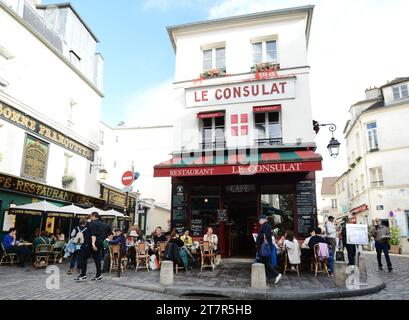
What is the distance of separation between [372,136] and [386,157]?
205 centimetres

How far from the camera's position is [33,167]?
12734 millimetres

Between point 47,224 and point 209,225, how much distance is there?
716cm

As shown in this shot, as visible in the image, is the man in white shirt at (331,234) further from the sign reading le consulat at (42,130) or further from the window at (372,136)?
the window at (372,136)

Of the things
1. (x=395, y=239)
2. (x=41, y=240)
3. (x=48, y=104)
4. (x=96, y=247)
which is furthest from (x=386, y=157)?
(x=41, y=240)

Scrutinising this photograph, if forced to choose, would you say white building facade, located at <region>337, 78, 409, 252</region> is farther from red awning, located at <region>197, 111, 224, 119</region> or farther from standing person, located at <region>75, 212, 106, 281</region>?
standing person, located at <region>75, 212, 106, 281</region>

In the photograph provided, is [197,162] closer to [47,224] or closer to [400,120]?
[47,224]

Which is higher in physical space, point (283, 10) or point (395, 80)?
point (395, 80)

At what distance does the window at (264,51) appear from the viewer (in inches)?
508

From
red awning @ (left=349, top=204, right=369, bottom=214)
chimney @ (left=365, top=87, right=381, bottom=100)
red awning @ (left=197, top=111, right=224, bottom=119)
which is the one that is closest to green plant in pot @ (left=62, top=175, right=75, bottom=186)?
red awning @ (left=197, top=111, right=224, bottom=119)

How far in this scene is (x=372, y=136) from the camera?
2312cm

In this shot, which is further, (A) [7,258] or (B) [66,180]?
(B) [66,180]

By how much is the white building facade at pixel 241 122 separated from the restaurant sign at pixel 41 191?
524cm

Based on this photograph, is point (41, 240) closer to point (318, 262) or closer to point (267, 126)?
point (318, 262)
